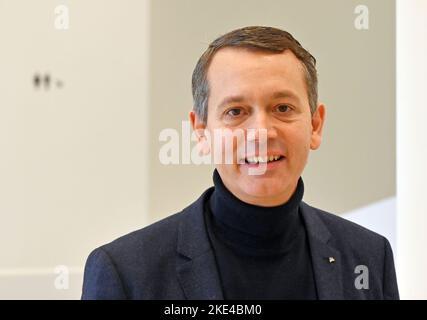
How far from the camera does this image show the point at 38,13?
1396 millimetres

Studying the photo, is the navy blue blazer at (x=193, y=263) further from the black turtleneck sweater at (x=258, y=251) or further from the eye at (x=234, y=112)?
the eye at (x=234, y=112)

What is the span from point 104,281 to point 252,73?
0.41 metres

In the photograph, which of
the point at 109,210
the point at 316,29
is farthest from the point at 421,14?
the point at 109,210

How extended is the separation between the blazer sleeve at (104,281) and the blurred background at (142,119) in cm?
40

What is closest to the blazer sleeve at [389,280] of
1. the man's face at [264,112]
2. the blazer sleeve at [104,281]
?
the man's face at [264,112]

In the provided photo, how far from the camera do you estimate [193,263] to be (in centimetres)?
87

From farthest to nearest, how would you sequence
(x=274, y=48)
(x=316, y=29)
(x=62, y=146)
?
(x=62, y=146) < (x=316, y=29) < (x=274, y=48)

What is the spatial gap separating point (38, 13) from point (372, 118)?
2.97 feet

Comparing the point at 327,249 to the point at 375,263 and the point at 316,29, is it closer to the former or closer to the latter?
the point at 375,263

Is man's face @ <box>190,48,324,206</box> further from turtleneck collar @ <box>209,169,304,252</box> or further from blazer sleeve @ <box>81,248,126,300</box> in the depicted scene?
blazer sleeve @ <box>81,248,126,300</box>

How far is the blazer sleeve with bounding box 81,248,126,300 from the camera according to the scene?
845 mm

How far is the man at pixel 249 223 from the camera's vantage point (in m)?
0.86
